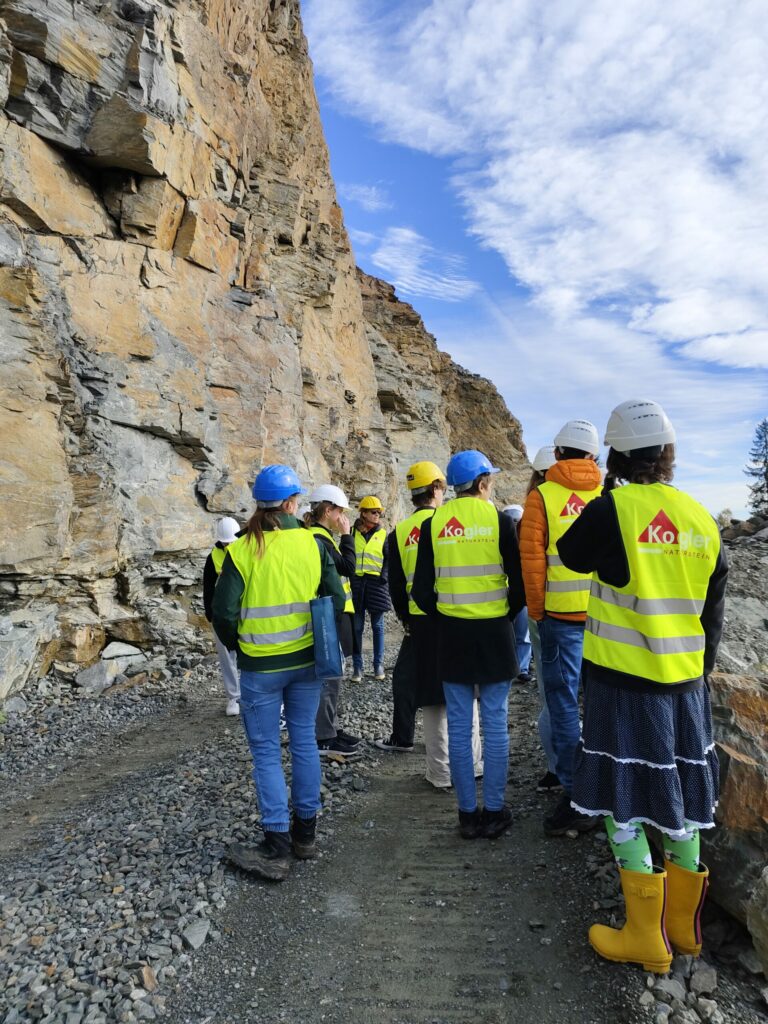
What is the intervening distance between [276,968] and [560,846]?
1.89m

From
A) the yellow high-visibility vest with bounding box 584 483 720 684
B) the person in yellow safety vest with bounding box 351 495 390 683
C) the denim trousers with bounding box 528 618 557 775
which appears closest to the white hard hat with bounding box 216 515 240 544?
the person in yellow safety vest with bounding box 351 495 390 683

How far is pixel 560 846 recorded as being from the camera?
3.91m

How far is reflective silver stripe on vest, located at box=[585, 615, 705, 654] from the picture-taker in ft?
8.93

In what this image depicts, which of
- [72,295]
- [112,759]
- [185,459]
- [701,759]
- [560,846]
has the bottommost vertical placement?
[112,759]

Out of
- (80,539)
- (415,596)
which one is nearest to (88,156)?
(80,539)

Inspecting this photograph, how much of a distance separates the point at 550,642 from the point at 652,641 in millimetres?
1465

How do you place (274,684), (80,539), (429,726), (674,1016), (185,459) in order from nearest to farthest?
(674,1016), (274,684), (429,726), (80,539), (185,459)

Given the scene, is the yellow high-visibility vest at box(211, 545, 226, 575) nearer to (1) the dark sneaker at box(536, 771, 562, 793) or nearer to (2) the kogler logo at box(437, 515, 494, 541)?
(2) the kogler logo at box(437, 515, 494, 541)

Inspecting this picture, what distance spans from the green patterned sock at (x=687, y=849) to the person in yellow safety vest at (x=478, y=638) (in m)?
1.35

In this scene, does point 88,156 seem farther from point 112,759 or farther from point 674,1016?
point 674,1016

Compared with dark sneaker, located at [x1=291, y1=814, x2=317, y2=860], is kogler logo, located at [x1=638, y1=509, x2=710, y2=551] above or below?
above

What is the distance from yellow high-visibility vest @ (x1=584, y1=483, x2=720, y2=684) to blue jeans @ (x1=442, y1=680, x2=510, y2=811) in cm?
139

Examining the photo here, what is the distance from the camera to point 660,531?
2.79 m

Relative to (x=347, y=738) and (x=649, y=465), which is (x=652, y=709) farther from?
(x=347, y=738)
